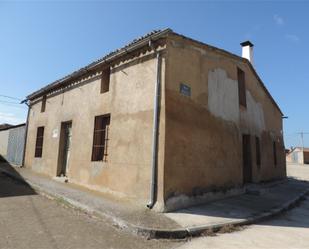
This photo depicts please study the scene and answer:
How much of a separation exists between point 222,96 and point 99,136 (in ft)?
15.3

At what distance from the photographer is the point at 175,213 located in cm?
677

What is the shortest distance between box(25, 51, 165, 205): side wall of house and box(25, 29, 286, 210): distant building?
0.10 ft

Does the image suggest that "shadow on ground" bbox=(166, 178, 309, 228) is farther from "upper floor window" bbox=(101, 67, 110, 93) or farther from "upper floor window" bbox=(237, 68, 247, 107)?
"upper floor window" bbox=(101, 67, 110, 93)

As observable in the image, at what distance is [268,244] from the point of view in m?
5.19

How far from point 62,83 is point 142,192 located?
24.3 feet

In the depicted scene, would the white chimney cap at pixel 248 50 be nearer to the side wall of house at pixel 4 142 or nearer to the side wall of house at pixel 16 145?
the side wall of house at pixel 16 145

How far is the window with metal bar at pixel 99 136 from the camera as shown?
9.51 m

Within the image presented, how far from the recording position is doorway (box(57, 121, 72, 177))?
38.6 ft

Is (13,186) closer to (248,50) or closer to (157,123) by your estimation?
(157,123)

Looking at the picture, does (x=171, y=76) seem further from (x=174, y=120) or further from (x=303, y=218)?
(x=303, y=218)

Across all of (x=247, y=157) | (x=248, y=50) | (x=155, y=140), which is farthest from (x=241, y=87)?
(x=155, y=140)

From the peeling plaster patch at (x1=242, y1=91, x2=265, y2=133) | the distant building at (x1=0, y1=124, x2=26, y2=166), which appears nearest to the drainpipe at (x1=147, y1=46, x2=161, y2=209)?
the peeling plaster patch at (x1=242, y1=91, x2=265, y2=133)

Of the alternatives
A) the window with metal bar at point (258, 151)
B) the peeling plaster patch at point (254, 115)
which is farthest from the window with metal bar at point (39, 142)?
the window with metal bar at point (258, 151)

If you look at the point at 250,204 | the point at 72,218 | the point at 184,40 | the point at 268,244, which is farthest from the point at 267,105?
the point at 72,218
